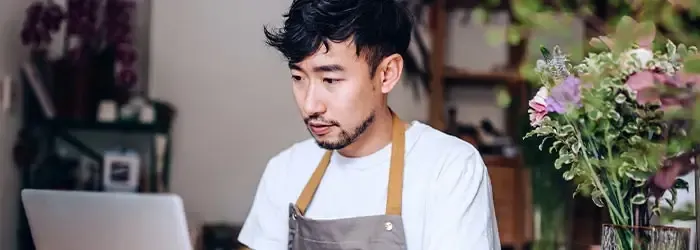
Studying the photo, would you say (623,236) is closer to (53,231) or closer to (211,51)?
(53,231)

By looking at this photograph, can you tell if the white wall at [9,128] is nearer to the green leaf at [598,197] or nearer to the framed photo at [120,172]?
the framed photo at [120,172]

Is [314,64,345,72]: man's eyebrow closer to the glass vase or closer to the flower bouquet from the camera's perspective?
the flower bouquet

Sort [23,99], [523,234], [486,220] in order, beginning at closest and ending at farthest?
[486,220] → [23,99] → [523,234]

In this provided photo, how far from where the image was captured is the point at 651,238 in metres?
0.90

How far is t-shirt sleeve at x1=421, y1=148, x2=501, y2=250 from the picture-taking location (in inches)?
50.1

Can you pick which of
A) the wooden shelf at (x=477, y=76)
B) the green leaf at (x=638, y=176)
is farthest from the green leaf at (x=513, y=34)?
the wooden shelf at (x=477, y=76)

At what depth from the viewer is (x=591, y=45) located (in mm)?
846

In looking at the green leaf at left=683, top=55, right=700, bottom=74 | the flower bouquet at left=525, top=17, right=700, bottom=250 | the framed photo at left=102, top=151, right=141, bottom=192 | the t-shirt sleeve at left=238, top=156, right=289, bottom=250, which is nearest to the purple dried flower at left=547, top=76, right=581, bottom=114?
the flower bouquet at left=525, top=17, right=700, bottom=250

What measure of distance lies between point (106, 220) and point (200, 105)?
1564 mm

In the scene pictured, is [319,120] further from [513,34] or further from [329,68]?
[513,34]

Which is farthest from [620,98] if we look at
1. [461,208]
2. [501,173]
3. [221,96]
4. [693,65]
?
[501,173]

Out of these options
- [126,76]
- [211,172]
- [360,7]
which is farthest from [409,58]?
[360,7]

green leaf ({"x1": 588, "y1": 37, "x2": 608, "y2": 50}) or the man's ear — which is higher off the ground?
the man's ear

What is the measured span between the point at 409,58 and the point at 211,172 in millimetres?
781
